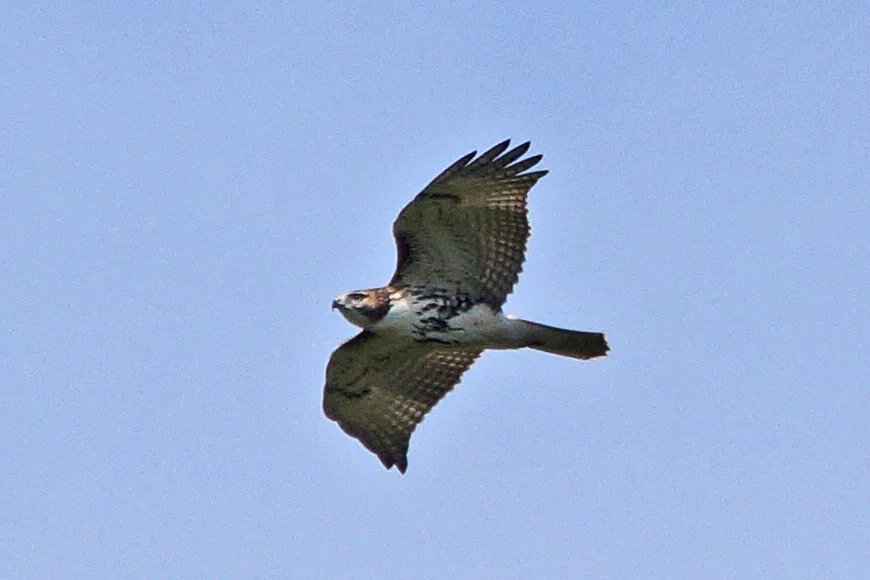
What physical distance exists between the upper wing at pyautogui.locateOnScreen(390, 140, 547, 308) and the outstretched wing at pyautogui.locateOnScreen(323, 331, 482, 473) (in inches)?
45.4

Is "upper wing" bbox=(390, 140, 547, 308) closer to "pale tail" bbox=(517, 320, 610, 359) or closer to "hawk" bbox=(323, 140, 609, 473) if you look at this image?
"hawk" bbox=(323, 140, 609, 473)

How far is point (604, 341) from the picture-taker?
1587cm

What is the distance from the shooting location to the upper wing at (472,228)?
15.9 metres

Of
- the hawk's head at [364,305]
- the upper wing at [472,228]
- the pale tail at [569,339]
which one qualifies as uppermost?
the upper wing at [472,228]

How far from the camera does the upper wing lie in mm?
15914

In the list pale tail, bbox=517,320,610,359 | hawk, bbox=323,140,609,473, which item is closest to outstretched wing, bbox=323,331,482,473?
hawk, bbox=323,140,609,473

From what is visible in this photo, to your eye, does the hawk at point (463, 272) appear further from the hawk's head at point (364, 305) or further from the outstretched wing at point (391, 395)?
→ the outstretched wing at point (391, 395)

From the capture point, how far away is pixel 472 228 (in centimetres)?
1622

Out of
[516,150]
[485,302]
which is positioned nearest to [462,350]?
[485,302]

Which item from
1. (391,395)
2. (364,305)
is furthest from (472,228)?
(391,395)

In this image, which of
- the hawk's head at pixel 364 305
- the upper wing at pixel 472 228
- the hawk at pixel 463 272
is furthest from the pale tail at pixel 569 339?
the hawk's head at pixel 364 305

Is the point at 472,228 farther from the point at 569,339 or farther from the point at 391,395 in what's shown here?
the point at 391,395

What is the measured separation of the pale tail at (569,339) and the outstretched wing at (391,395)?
147 cm

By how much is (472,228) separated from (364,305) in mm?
1275
